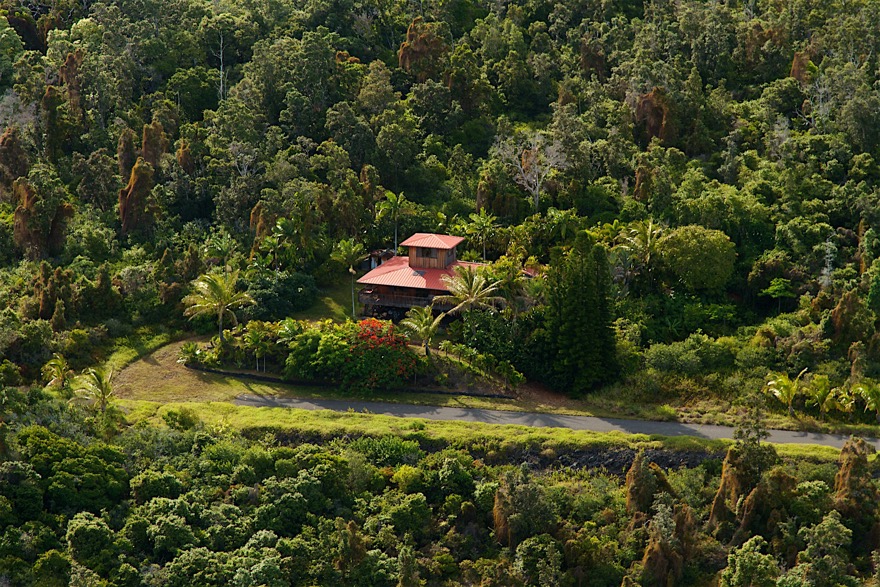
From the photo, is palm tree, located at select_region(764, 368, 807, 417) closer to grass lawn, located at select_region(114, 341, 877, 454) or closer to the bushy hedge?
grass lawn, located at select_region(114, 341, 877, 454)

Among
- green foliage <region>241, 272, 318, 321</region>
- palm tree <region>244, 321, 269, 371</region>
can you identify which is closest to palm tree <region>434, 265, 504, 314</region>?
green foliage <region>241, 272, 318, 321</region>

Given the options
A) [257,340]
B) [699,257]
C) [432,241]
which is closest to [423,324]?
[432,241]

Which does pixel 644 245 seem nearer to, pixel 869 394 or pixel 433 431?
pixel 869 394

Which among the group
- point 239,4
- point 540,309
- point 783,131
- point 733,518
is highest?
point 239,4

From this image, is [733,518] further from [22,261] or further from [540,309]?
[22,261]

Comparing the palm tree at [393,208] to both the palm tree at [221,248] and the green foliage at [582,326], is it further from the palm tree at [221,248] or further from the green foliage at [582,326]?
the green foliage at [582,326]

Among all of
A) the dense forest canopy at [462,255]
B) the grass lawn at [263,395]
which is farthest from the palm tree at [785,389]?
the grass lawn at [263,395]

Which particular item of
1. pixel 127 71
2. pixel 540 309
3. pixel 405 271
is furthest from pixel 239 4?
pixel 540 309
